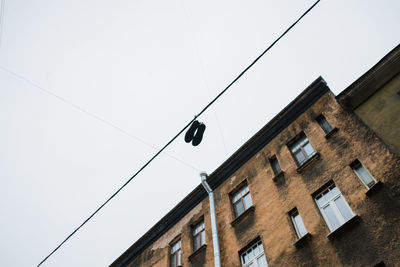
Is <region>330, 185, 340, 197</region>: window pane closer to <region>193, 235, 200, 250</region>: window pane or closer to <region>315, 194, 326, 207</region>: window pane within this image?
<region>315, 194, 326, 207</region>: window pane

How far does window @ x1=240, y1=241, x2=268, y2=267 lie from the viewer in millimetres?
10307

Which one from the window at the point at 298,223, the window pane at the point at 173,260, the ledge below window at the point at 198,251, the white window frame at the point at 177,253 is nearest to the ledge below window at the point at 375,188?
the window at the point at 298,223

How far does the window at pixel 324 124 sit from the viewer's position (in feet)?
39.0

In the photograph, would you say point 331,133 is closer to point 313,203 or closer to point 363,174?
point 363,174

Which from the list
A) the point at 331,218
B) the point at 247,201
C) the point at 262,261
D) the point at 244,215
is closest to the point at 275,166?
the point at 247,201

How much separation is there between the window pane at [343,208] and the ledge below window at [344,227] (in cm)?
49

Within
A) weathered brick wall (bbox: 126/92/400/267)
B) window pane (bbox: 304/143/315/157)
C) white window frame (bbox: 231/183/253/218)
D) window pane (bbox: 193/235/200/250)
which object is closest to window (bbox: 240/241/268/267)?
weathered brick wall (bbox: 126/92/400/267)

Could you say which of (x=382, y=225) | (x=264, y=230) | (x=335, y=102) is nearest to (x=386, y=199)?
(x=382, y=225)

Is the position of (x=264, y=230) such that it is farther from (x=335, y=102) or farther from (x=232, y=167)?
(x=335, y=102)

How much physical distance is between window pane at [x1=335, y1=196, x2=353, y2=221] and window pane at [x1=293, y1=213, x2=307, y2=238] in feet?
4.36

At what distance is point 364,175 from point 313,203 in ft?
6.02

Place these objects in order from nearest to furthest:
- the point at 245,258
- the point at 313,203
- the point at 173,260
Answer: the point at 313,203, the point at 245,258, the point at 173,260

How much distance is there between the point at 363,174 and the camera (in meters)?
9.36

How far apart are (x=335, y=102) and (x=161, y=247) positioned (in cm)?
1145
